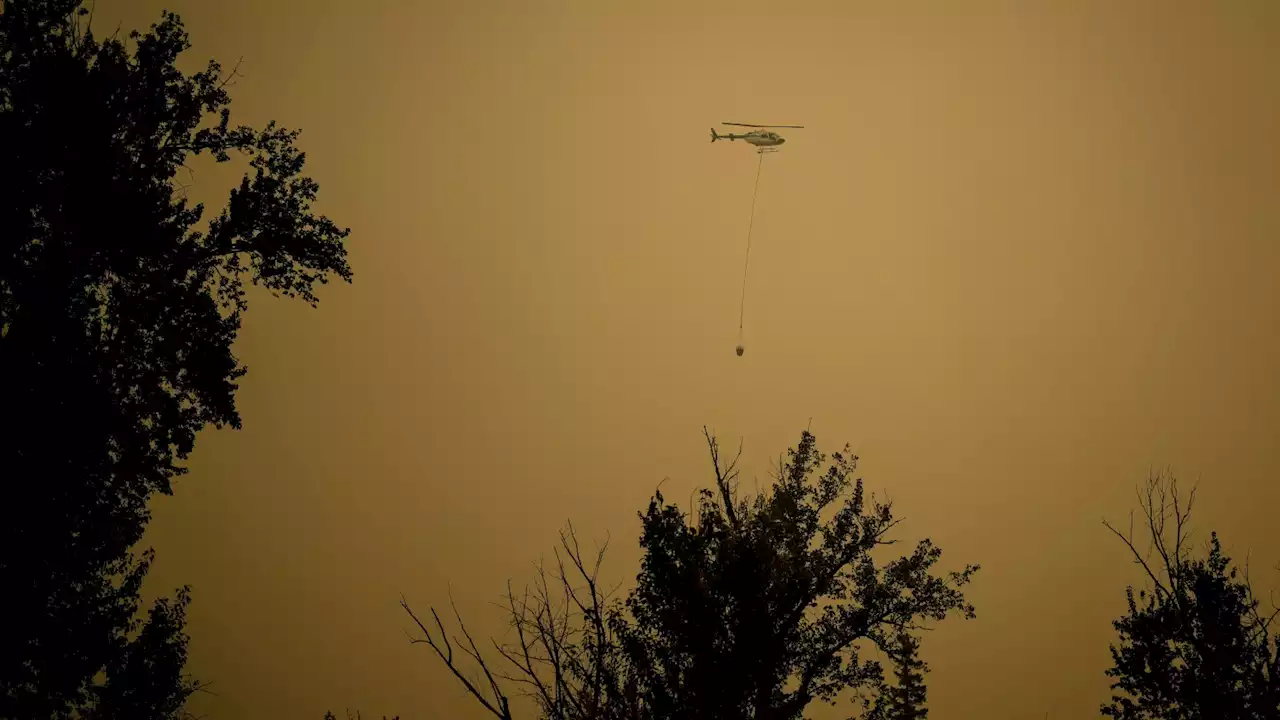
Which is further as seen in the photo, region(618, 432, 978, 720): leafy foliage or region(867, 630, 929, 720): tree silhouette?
region(867, 630, 929, 720): tree silhouette

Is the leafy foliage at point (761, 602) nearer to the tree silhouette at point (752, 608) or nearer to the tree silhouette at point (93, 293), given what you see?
the tree silhouette at point (752, 608)

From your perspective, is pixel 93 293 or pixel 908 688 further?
pixel 908 688

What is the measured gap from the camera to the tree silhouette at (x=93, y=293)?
913cm

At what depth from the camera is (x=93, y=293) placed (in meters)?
9.95

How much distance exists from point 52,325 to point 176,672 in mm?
19943

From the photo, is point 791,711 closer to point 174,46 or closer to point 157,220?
point 157,220

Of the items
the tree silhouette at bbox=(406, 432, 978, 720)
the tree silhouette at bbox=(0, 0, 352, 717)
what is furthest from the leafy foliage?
the tree silhouette at bbox=(0, 0, 352, 717)

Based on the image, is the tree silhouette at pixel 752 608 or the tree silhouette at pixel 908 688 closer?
the tree silhouette at pixel 752 608

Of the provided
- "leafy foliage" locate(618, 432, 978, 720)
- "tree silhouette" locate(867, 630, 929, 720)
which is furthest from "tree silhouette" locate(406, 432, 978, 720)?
"tree silhouette" locate(867, 630, 929, 720)

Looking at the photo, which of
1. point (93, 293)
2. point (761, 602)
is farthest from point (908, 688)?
point (93, 293)

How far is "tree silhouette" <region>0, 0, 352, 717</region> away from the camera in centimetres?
913

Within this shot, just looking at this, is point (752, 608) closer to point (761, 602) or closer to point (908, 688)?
point (761, 602)

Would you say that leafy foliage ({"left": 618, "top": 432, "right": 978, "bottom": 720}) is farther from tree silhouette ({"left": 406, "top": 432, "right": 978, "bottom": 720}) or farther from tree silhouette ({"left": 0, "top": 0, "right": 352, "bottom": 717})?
tree silhouette ({"left": 0, "top": 0, "right": 352, "bottom": 717})

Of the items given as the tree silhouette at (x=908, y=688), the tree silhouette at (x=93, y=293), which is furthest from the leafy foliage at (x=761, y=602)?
the tree silhouette at (x=908, y=688)
